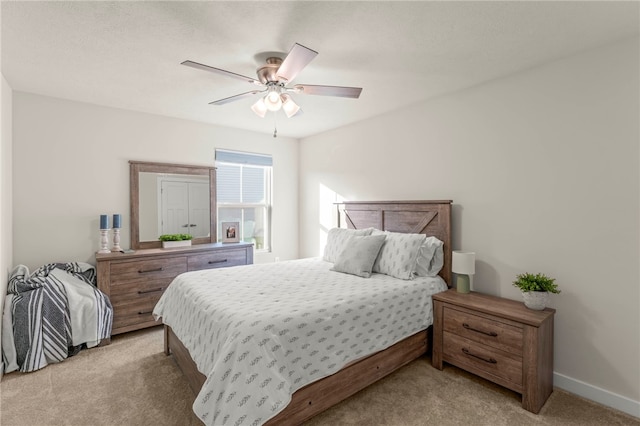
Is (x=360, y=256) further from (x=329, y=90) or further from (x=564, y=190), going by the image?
(x=564, y=190)

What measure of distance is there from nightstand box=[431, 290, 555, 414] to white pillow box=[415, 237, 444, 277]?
284 mm

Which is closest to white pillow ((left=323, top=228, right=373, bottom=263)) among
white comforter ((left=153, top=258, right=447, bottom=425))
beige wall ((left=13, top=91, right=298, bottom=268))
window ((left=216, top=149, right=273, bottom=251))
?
white comforter ((left=153, top=258, right=447, bottom=425))

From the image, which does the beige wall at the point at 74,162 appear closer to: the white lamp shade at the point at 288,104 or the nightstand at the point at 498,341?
the white lamp shade at the point at 288,104

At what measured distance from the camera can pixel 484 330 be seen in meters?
2.29

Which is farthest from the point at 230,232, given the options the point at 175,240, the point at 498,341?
the point at 498,341

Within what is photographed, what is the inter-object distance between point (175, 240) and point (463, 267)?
3.21 metres

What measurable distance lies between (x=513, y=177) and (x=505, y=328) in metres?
1.23

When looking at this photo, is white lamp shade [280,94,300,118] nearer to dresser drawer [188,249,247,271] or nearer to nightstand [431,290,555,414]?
nightstand [431,290,555,414]

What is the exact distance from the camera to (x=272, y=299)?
2135 millimetres

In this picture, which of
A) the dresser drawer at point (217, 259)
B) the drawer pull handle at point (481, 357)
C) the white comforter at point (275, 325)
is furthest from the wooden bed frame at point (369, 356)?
the dresser drawer at point (217, 259)

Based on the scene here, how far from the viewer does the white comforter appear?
1.55 m

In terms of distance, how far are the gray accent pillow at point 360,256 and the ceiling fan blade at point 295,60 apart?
65.6 inches

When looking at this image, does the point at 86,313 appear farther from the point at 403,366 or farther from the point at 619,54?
the point at 619,54

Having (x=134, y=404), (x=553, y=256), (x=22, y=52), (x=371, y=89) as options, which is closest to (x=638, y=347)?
(x=553, y=256)
